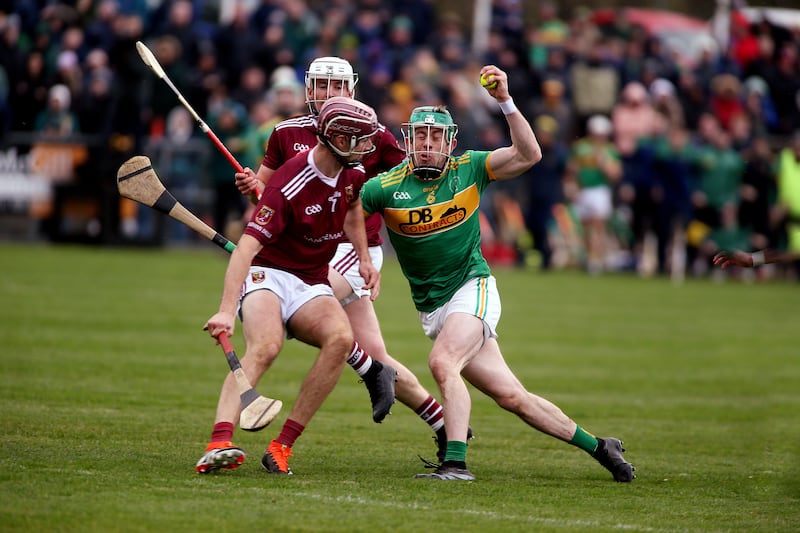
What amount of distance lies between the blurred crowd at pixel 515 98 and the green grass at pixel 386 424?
3731mm

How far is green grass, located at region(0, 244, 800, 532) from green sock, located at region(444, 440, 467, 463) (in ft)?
0.70

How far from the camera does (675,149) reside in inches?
988

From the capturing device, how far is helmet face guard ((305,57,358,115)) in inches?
342

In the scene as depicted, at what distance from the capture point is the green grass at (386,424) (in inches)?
260

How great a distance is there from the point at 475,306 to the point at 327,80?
71.8 inches

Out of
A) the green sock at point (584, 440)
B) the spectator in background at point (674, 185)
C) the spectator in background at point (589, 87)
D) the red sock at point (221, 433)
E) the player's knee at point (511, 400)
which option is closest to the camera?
the red sock at point (221, 433)

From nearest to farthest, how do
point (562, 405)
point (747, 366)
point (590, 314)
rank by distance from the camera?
point (562, 405) < point (747, 366) < point (590, 314)

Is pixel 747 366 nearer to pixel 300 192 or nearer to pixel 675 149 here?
pixel 300 192

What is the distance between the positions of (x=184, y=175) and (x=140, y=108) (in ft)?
4.47

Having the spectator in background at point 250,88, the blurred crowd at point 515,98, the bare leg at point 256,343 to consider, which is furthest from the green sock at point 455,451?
the spectator in background at point 250,88

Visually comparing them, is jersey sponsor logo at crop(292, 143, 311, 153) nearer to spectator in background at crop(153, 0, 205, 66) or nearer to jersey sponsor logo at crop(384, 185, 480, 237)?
jersey sponsor logo at crop(384, 185, 480, 237)

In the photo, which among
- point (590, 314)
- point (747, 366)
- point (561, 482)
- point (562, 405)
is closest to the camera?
point (561, 482)

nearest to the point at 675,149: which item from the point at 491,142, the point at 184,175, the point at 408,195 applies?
the point at 491,142

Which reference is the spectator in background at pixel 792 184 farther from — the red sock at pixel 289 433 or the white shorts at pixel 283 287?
the red sock at pixel 289 433
